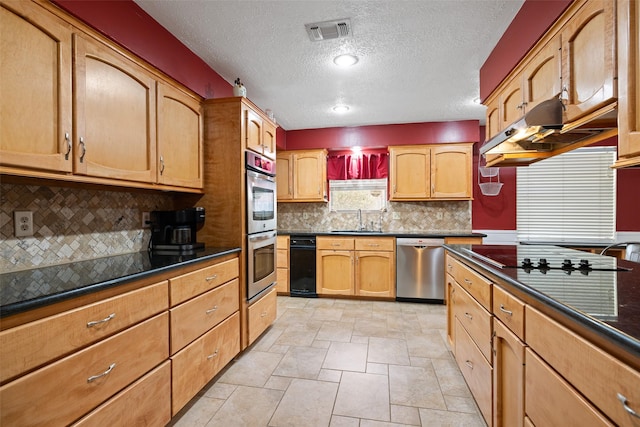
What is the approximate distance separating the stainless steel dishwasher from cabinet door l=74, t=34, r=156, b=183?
3.02 m

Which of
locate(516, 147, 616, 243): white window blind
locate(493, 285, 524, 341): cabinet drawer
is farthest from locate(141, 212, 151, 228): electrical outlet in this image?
locate(516, 147, 616, 243): white window blind

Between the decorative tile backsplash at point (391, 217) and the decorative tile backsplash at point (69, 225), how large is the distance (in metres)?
2.73

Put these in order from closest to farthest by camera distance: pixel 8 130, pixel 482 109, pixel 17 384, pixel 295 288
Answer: pixel 17 384
pixel 8 130
pixel 482 109
pixel 295 288

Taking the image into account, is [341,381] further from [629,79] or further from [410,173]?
[410,173]

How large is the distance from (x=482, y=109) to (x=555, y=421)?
11.6 feet

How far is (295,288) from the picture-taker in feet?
14.1

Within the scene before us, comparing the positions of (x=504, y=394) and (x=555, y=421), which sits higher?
(x=555, y=421)

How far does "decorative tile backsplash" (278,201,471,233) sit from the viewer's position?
448cm

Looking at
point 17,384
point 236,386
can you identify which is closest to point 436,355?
point 236,386

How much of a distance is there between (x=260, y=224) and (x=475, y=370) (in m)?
1.90

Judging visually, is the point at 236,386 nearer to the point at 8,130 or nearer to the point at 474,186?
the point at 8,130

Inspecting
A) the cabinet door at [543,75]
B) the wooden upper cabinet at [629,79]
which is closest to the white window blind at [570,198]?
the cabinet door at [543,75]

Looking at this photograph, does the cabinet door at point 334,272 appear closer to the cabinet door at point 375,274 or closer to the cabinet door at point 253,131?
the cabinet door at point 375,274

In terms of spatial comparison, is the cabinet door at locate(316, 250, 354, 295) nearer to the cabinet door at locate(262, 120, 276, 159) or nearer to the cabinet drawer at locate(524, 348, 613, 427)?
the cabinet door at locate(262, 120, 276, 159)
